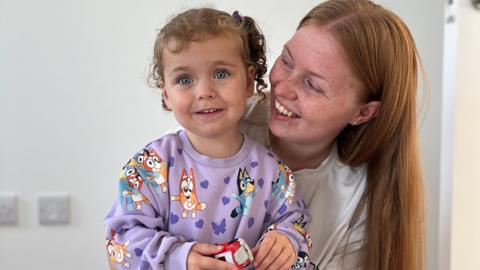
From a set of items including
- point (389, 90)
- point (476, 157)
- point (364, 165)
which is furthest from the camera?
point (364, 165)

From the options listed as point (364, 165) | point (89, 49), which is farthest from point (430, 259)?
point (89, 49)

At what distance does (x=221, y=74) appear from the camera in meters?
1.17

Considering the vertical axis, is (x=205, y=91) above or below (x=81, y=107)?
above

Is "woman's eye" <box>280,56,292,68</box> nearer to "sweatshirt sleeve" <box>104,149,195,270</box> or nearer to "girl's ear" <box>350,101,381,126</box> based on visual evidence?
"girl's ear" <box>350,101,381,126</box>

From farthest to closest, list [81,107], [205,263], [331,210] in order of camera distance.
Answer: [81,107] < [331,210] < [205,263]

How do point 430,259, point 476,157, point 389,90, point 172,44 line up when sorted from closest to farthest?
point 172,44
point 476,157
point 389,90
point 430,259

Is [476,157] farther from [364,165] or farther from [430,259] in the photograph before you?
[430,259]

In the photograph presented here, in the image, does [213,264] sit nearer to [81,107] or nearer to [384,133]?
[384,133]

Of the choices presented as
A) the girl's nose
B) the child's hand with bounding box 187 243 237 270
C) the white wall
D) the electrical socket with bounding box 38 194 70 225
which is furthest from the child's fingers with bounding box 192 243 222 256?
the electrical socket with bounding box 38 194 70 225

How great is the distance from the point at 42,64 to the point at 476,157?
160 cm

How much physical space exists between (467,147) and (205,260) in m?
0.60

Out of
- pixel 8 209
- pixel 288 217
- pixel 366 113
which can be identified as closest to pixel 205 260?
pixel 288 217

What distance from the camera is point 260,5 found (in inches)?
90.8

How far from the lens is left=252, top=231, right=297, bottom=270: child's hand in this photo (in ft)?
3.78
